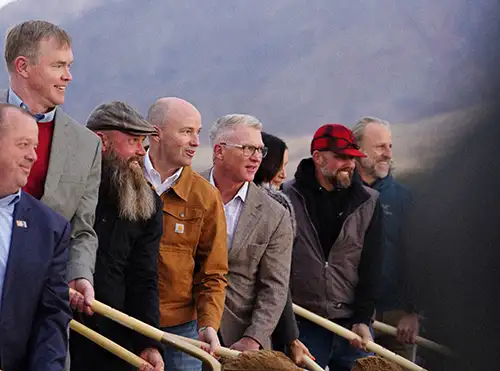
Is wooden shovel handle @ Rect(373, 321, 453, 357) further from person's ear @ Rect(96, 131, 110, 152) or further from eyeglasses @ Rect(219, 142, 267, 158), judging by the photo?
person's ear @ Rect(96, 131, 110, 152)

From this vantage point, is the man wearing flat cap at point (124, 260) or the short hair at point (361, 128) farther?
the short hair at point (361, 128)

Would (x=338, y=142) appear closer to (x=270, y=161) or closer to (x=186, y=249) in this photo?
(x=270, y=161)

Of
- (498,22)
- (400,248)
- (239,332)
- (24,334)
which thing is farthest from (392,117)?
(24,334)

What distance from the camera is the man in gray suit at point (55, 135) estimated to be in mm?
4430

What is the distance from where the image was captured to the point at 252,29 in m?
9.12

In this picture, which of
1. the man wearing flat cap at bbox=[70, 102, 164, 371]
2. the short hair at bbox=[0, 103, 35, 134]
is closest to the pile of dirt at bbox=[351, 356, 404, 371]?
the short hair at bbox=[0, 103, 35, 134]

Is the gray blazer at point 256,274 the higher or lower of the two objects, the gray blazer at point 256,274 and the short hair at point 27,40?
the lower

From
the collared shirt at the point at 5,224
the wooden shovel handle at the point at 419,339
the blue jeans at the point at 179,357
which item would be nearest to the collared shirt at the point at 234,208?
→ the blue jeans at the point at 179,357

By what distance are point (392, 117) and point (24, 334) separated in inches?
235

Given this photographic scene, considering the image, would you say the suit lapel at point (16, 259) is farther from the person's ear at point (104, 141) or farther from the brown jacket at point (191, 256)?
the brown jacket at point (191, 256)

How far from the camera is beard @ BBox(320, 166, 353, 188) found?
21.8ft

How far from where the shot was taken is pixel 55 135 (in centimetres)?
448

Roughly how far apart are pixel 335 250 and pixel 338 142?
1.89 feet

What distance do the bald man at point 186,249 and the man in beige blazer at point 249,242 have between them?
0.32 m
